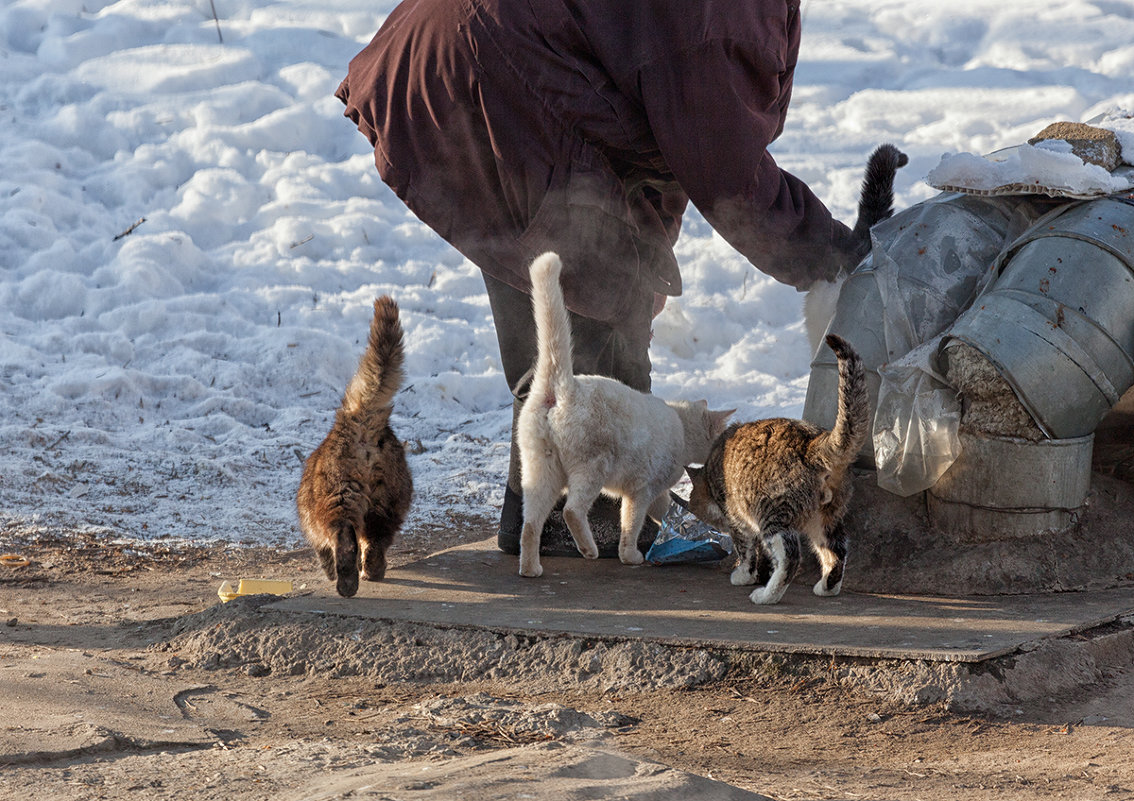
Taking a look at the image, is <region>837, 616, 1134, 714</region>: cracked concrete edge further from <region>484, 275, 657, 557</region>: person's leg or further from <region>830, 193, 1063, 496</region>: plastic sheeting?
<region>484, 275, 657, 557</region>: person's leg

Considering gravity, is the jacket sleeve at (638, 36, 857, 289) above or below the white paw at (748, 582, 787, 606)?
above

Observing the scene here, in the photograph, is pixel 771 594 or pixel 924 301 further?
pixel 924 301

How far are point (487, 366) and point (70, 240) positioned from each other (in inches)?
135

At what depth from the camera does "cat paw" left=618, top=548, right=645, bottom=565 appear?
4.66 meters

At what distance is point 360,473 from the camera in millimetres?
4039

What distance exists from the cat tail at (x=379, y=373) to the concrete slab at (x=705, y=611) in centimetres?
65

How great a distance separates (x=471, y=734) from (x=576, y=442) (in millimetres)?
1598

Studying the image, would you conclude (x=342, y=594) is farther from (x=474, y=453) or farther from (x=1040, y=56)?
(x=1040, y=56)

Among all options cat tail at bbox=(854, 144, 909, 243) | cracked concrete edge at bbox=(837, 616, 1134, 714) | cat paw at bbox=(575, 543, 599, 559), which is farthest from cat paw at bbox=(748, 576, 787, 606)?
cat tail at bbox=(854, 144, 909, 243)

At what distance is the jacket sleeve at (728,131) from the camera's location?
161 inches

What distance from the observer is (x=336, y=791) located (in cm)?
218

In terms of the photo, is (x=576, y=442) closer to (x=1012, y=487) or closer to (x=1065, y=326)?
(x=1012, y=487)

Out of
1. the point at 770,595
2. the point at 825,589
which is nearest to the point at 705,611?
the point at 770,595

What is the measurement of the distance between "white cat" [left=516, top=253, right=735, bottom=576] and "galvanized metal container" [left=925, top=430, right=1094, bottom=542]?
1.10 meters
